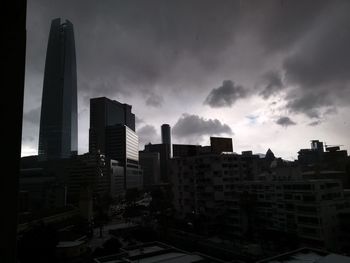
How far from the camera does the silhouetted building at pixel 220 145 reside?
249ft

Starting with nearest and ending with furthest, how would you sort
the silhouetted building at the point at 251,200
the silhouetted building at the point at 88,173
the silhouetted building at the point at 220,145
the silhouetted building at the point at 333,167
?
the silhouetted building at the point at 251,200
the silhouetted building at the point at 220,145
the silhouetted building at the point at 333,167
the silhouetted building at the point at 88,173

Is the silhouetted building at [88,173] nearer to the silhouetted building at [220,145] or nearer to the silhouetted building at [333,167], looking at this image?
the silhouetted building at [220,145]

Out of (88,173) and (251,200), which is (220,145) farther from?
(88,173)

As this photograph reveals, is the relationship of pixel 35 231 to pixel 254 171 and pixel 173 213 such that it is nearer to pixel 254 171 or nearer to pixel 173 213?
pixel 173 213

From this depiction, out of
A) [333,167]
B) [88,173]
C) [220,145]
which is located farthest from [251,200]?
[88,173]

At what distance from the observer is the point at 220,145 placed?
76938mm

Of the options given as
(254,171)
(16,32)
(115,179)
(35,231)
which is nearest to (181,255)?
(35,231)

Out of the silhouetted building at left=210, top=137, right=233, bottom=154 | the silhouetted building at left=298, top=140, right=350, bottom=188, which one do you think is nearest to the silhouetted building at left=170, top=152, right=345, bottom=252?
the silhouetted building at left=210, top=137, right=233, bottom=154

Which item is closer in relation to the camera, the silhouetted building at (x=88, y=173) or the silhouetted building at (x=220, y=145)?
the silhouetted building at (x=220, y=145)

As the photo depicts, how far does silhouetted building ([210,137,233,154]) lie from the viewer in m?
75.8

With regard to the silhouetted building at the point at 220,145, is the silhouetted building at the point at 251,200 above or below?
below

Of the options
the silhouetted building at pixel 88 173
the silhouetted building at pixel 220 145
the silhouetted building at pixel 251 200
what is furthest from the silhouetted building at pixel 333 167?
the silhouetted building at pixel 88 173

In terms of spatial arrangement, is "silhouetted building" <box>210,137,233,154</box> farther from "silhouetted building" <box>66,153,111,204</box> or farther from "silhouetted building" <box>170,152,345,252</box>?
"silhouetted building" <box>66,153,111,204</box>

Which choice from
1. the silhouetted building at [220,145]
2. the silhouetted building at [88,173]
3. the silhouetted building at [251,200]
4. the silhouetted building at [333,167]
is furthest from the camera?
the silhouetted building at [88,173]
